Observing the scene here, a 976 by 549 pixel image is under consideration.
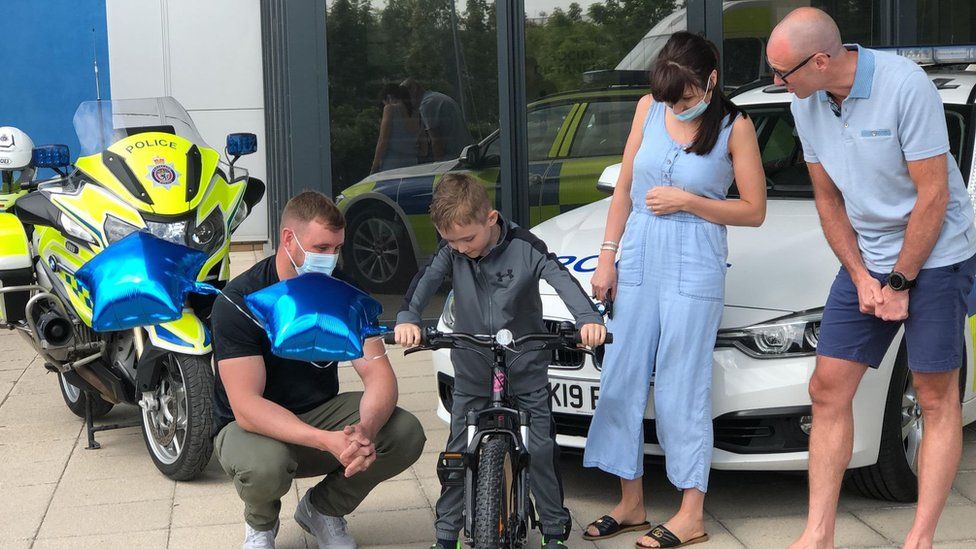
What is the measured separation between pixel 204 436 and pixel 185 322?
47 cm

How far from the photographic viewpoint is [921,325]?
3.92 meters

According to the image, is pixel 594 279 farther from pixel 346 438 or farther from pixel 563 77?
pixel 563 77

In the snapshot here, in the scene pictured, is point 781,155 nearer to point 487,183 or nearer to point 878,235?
point 878,235

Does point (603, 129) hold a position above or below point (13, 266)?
above

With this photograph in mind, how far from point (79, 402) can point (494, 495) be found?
11.5ft

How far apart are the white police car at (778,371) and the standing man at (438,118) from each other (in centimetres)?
307

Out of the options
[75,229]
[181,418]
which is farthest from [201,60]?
[181,418]

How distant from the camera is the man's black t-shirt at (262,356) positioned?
4043 millimetres

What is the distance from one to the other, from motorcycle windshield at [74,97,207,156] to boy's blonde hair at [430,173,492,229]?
2222 millimetres

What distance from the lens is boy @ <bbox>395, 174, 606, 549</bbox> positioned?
13.5 feet

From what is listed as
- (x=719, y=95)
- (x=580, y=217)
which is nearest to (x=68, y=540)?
(x=580, y=217)

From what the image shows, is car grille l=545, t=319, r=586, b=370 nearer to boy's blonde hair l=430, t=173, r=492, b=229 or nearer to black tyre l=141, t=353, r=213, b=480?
boy's blonde hair l=430, t=173, r=492, b=229

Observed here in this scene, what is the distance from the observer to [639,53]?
8.41m

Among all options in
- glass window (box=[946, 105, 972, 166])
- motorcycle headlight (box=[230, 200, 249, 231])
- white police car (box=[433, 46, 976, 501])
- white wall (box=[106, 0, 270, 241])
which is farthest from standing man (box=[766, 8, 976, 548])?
white wall (box=[106, 0, 270, 241])
